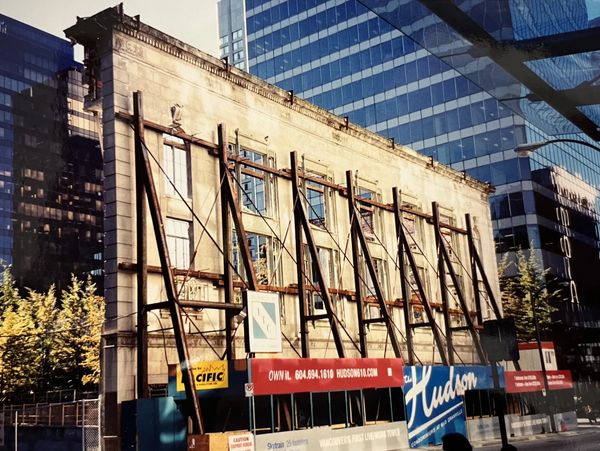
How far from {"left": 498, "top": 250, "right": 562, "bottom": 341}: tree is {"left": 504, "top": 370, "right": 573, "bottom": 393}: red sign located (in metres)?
16.6

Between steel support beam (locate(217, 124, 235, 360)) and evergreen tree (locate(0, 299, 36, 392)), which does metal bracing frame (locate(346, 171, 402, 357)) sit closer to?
steel support beam (locate(217, 124, 235, 360))

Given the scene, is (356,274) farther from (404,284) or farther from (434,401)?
(434,401)

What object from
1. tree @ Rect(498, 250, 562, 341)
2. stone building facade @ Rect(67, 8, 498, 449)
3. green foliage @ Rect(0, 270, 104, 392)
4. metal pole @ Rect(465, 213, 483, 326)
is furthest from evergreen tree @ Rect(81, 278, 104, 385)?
tree @ Rect(498, 250, 562, 341)

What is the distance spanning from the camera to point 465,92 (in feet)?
13.1

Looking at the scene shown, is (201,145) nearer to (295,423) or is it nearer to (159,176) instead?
(159,176)

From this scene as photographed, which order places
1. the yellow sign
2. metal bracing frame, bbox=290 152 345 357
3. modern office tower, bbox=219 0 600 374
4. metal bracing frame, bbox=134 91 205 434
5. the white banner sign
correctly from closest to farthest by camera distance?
1. modern office tower, bbox=219 0 600 374
2. metal bracing frame, bbox=134 91 205 434
3. the yellow sign
4. the white banner sign
5. metal bracing frame, bbox=290 152 345 357

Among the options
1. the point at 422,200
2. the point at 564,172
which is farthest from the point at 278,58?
the point at 564,172

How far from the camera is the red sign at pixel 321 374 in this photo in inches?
965

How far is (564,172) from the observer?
16.4 feet

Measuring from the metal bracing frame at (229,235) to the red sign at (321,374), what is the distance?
11.5ft

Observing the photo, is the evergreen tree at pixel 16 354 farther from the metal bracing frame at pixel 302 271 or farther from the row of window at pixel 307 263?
the metal bracing frame at pixel 302 271

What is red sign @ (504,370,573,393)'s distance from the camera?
123 feet

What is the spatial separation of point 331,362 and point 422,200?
69.3 feet

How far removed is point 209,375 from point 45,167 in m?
98.1
